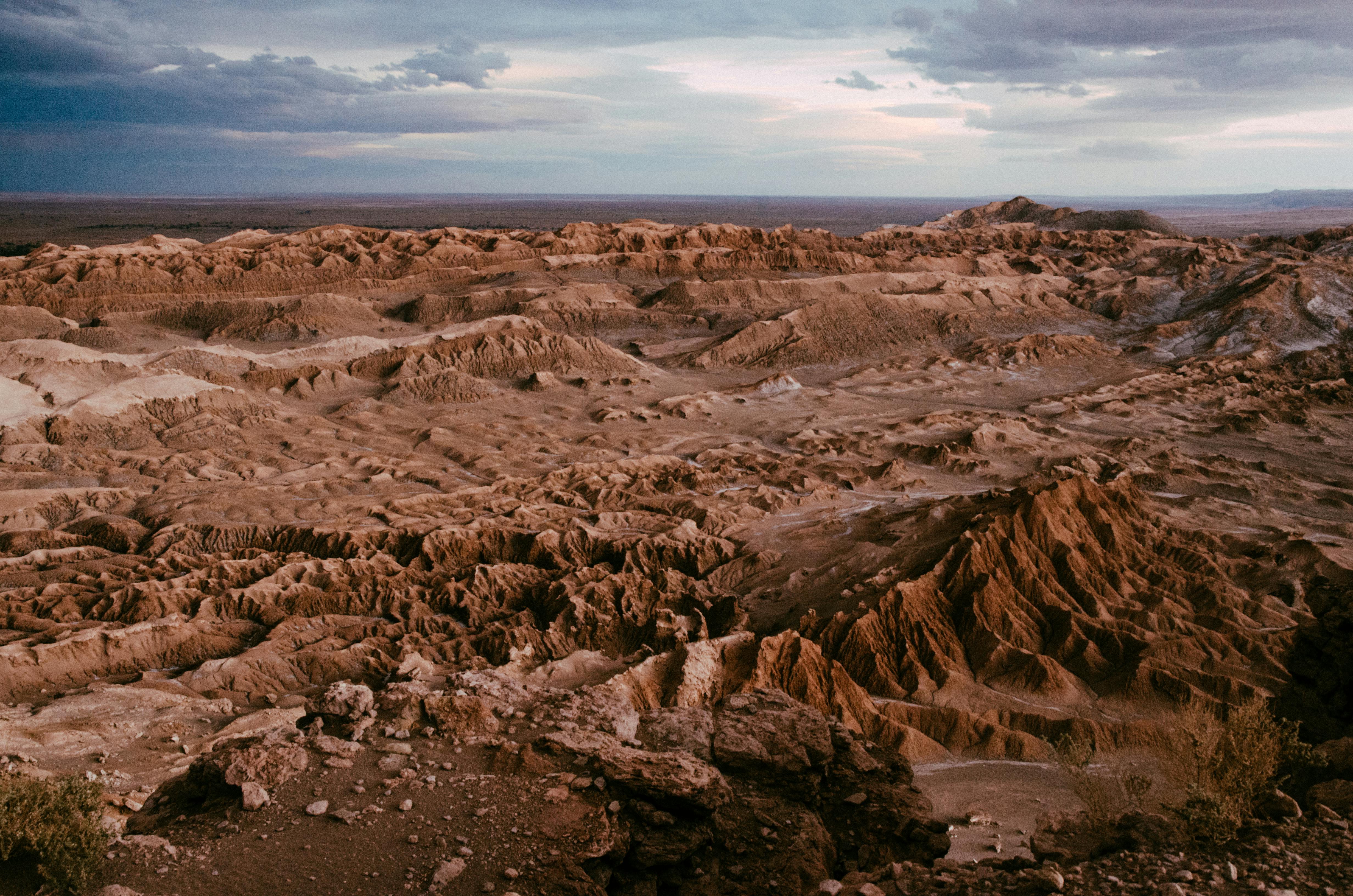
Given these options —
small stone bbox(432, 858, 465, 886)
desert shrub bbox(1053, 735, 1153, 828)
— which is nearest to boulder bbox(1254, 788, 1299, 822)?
desert shrub bbox(1053, 735, 1153, 828)

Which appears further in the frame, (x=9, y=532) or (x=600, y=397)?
(x=600, y=397)

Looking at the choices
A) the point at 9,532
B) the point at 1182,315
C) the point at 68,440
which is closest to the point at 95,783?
the point at 9,532

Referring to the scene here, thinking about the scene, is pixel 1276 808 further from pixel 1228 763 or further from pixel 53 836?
pixel 53 836

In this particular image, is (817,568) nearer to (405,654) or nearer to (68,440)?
(405,654)

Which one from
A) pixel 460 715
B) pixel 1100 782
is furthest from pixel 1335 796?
pixel 460 715

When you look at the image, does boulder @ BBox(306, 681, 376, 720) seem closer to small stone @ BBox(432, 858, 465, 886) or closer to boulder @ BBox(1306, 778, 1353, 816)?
small stone @ BBox(432, 858, 465, 886)

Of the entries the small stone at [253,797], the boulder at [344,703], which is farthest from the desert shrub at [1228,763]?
the small stone at [253,797]

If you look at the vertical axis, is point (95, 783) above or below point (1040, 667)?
above
